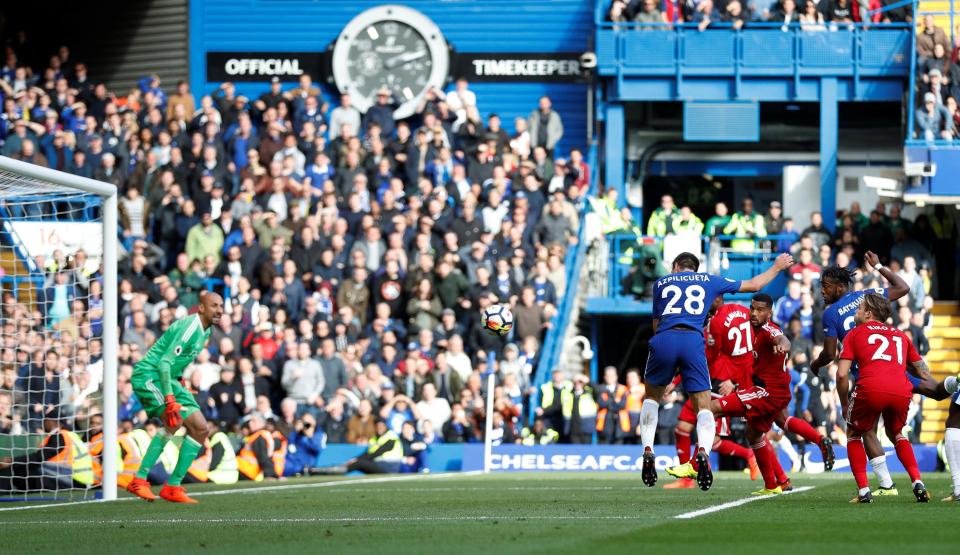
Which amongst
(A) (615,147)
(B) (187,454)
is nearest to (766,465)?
(B) (187,454)

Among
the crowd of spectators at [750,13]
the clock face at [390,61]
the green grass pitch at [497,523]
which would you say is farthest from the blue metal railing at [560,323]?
the green grass pitch at [497,523]

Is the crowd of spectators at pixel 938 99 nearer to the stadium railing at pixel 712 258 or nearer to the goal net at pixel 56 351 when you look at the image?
the stadium railing at pixel 712 258

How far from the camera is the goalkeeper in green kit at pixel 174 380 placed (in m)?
13.9

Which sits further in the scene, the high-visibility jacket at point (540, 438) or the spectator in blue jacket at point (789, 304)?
the spectator in blue jacket at point (789, 304)

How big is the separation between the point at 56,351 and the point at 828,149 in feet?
45.8

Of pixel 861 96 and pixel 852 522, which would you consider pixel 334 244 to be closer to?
pixel 861 96

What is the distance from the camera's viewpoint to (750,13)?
92.7ft

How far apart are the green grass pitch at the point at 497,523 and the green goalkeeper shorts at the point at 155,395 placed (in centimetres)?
82

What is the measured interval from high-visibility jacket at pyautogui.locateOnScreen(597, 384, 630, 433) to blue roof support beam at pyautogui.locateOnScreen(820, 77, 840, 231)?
22.8 ft

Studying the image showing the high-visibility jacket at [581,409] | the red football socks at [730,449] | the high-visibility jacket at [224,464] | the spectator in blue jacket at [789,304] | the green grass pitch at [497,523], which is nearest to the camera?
the green grass pitch at [497,523]

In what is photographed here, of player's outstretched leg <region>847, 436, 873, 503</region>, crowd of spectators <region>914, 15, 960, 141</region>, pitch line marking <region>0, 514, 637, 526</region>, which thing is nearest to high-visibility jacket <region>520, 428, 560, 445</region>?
crowd of spectators <region>914, 15, 960, 141</region>

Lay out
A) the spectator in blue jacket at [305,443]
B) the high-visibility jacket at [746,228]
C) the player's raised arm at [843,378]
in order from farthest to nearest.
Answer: the high-visibility jacket at [746,228], the spectator in blue jacket at [305,443], the player's raised arm at [843,378]

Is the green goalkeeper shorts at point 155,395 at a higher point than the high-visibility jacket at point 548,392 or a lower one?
higher

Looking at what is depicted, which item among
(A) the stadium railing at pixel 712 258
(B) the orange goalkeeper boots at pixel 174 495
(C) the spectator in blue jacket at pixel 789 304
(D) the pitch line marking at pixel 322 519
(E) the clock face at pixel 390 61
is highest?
(E) the clock face at pixel 390 61
